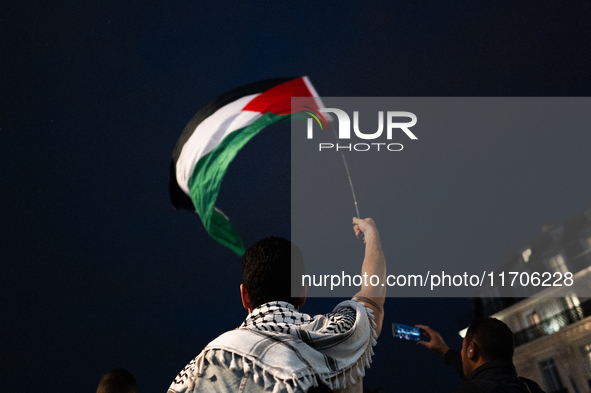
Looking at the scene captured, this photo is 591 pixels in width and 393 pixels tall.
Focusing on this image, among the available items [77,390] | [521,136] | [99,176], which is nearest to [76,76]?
[99,176]

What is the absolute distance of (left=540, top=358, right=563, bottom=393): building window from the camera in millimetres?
2398

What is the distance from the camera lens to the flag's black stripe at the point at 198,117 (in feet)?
12.4

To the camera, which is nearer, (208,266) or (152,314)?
(152,314)

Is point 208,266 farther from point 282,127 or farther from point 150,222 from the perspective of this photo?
point 282,127

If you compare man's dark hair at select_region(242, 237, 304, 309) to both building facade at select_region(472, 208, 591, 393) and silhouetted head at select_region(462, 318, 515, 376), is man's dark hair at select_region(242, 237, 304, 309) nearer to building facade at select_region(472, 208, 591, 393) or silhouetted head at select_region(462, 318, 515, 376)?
silhouetted head at select_region(462, 318, 515, 376)

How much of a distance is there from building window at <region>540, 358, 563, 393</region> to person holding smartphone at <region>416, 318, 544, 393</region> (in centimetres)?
120

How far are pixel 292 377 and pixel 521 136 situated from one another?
3289mm

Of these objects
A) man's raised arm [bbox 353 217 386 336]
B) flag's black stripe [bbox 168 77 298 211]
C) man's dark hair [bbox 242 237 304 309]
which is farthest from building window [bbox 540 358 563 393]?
flag's black stripe [bbox 168 77 298 211]

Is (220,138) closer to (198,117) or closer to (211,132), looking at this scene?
(211,132)

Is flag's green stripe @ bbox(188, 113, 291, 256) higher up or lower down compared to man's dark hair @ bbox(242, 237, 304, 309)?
higher up

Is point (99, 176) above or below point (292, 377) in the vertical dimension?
above

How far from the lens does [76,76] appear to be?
159 inches

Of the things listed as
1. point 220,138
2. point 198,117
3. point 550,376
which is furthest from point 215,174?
point 550,376

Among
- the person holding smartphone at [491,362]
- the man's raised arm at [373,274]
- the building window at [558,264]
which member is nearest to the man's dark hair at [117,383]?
the man's raised arm at [373,274]
